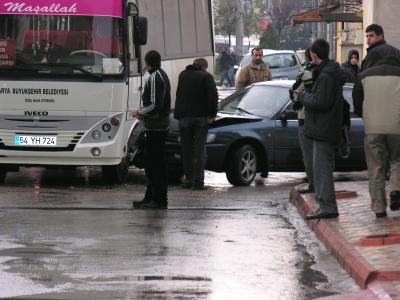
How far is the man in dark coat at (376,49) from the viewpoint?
10.8 m

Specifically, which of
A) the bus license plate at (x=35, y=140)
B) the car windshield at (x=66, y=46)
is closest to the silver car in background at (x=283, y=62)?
the car windshield at (x=66, y=46)

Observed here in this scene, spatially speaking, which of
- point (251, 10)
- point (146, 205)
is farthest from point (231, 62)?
point (146, 205)

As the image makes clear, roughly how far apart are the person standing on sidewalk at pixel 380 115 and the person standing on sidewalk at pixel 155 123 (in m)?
2.73

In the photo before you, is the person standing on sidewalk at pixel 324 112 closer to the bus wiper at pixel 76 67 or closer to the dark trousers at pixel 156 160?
the dark trousers at pixel 156 160

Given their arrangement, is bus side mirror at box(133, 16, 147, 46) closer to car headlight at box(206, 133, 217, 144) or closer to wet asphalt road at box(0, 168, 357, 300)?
car headlight at box(206, 133, 217, 144)

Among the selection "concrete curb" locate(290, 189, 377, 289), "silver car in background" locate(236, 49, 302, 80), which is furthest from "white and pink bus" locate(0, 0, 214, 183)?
"silver car in background" locate(236, 49, 302, 80)

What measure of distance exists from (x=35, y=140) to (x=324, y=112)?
5.42m

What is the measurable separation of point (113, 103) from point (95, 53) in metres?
0.75

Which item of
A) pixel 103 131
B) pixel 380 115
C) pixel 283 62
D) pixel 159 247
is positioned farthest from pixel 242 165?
pixel 283 62

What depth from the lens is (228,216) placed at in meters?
12.4

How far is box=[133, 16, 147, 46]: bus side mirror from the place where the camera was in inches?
587

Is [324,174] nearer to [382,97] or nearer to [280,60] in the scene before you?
[382,97]

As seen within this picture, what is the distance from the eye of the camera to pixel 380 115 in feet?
34.8

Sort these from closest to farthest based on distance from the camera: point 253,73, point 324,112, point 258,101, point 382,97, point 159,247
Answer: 1. point 159,247
2. point 382,97
3. point 324,112
4. point 258,101
5. point 253,73
